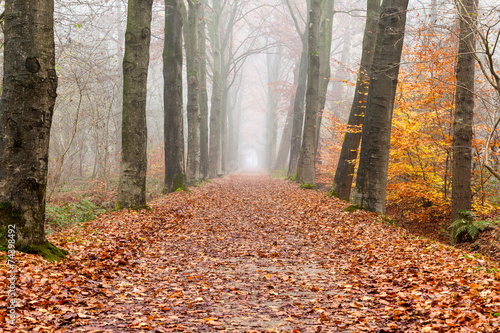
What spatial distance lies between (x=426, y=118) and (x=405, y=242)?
6.28 m

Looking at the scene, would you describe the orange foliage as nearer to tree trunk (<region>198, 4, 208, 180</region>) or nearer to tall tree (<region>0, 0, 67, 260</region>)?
tall tree (<region>0, 0, 67, 260</region>)

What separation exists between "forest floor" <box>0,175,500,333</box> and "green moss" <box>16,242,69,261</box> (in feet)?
0.54

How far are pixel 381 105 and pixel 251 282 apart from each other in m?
6.70

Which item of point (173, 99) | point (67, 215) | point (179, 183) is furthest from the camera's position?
point (179, 183)

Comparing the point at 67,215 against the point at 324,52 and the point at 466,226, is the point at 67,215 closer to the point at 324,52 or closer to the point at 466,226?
the point at 466,226

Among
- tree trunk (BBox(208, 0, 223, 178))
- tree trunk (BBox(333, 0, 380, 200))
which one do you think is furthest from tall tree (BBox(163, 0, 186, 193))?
tree trunk (BBox(208, 0, 223, 178))

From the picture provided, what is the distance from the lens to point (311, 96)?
57.1ft

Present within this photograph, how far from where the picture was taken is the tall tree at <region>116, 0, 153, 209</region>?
381 inches

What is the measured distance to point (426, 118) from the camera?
38.3 ft

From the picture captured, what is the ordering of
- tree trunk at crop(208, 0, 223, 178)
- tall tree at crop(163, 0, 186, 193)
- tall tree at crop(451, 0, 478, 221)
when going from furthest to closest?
tree trunk at crop(208, 0, 223, 178) < tall tree at crop(163, 0, 186, 193) < tall tree at crop(451, 0, 478, 221)

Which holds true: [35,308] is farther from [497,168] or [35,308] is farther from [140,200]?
[497,168]

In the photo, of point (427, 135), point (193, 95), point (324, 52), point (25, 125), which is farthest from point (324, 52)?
point (25, 125)

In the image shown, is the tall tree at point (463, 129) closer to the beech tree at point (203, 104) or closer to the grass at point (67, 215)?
the grass at point (67, 215)

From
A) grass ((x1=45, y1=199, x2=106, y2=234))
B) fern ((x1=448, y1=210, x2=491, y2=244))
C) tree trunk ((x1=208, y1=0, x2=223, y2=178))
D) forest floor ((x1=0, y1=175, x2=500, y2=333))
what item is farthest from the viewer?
tree trunk ((x1=208, y1=0, x2=223, y2=178))
